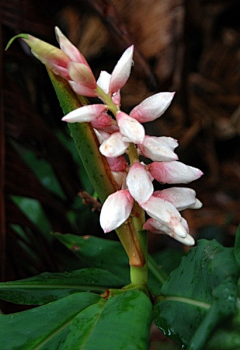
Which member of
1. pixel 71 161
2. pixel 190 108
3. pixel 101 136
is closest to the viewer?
pixel 101 136

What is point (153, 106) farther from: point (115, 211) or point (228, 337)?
point (228, 337)

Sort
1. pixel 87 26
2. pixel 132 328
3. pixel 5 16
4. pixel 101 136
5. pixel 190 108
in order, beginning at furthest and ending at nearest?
pixel 190 108 < pixel 87 26 < pixel 5 16 < pixel 101 136 < pixel 132 328

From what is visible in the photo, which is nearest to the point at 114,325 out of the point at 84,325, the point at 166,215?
the point at 84,325

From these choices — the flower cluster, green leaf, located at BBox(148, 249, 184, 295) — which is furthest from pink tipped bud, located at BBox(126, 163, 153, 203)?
green leaf, located at BBox(148, 249, 184, 295)

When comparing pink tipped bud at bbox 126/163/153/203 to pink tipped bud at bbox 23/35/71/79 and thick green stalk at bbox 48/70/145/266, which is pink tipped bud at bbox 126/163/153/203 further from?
pink tipped bud at bbox 23/35/71/79

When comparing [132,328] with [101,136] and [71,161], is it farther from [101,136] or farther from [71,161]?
[71,161]

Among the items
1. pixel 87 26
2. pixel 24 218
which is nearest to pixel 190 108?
pixel 87 26

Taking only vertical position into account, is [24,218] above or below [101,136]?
below
